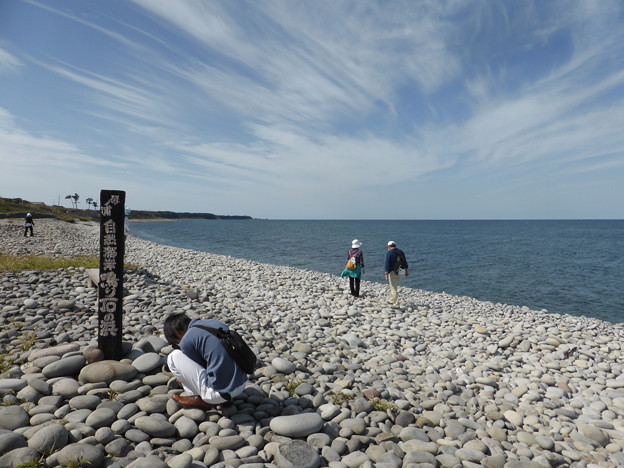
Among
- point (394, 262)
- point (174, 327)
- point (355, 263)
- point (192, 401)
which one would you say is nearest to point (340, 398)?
point (192, 401)

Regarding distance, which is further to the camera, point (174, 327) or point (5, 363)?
point (5, 363)

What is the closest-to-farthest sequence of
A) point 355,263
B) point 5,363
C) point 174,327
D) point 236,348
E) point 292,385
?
point 236,348, point 174,327, point 5,363, point 292,385, point 355,263

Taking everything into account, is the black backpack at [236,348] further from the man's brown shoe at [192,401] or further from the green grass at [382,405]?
the green grass at [382,405]

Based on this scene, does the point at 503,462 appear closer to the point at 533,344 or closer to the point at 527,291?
the point at 533,344

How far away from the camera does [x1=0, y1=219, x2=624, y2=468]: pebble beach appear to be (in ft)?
13.6

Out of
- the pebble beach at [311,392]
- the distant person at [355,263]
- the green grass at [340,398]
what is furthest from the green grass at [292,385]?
the distant person at [355,263]

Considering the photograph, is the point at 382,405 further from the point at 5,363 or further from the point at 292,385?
the point at 5,363

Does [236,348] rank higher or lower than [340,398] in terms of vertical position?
higher

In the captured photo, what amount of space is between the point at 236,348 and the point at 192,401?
39.9 inches

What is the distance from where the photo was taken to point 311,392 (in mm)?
5918

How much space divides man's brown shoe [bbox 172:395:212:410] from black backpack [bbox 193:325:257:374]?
0.75m

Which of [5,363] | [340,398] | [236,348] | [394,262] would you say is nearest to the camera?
[236,348]

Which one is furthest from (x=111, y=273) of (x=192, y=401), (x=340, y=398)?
(x=340, y=398)

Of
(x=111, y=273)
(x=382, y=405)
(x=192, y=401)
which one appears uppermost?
(x=111, y=273)
